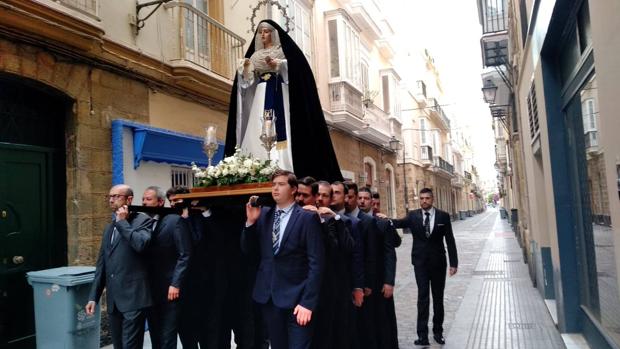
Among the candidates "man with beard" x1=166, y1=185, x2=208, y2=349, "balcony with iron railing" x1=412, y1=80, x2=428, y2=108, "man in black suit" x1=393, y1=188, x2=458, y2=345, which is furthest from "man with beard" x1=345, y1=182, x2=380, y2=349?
"balcony with iron railing" x1=412, y1=80, x2=428, y2=108

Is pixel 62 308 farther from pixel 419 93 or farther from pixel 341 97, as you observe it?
pixel 419 93

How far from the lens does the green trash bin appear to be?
5.56 m

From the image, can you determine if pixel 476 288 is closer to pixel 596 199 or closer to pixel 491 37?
pixel 596 199

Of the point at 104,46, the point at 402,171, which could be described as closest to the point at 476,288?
the point at 104,46

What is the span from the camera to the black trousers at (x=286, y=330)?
12.7ft

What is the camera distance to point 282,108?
5.37 metres

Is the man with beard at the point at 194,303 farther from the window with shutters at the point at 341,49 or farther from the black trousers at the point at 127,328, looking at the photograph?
the window with shutters at the point at 341,49

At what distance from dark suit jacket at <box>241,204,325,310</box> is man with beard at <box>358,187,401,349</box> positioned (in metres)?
1.67

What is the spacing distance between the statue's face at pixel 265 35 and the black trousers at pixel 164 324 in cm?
286

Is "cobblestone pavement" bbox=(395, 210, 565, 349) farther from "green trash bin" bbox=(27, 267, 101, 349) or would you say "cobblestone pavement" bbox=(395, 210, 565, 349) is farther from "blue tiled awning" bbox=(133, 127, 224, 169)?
"blue tiled awning" bbox=(133, 127, 224, 169)

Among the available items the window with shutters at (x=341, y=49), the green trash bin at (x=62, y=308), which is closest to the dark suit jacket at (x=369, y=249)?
the green trash bin at (x=62, y=308)

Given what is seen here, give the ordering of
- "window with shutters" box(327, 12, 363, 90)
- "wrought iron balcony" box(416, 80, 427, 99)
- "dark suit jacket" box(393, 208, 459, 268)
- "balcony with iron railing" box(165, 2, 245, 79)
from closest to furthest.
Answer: "dark suit jacket" box(393, 208, 459, 268)
"balcony with iron railing" box(165, 2, 245, 79)
"window with shutters" box(327, 12, 363, 90)
"wrought iron balcony" box(416, 80, 427, 99)

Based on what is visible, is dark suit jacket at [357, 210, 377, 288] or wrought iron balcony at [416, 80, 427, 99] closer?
dark suit jacket at [357, 210, 377, 288]

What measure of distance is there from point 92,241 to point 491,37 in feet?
37.3
